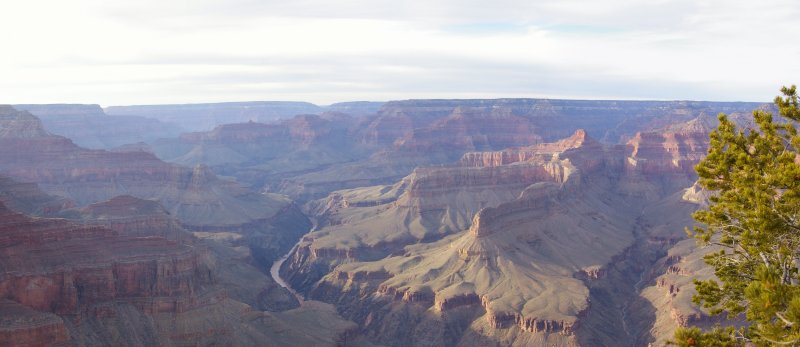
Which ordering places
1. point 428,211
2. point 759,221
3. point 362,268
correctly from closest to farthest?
point 759,221 < point 362,268 < point 428,211

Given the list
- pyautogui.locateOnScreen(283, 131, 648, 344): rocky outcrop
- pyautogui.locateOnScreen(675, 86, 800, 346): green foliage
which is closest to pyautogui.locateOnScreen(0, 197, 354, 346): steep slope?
pyautogui.locateOnScreen(283, 131, 648, 344): rocky outcrop

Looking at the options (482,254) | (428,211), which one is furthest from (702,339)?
(428,211)

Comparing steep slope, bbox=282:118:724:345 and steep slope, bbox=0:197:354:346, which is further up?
steep slope, bbox=0:197:354:346

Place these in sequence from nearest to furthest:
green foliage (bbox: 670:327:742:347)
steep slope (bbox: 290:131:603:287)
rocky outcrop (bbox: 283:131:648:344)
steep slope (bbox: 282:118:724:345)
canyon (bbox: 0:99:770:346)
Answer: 1. green foliage (bbox: 670:327:742:347)
2. canyon (bbox: 0:99:770:346)
3. steep slope (bbox: 282:118:724:345)
4. rocky outcrop (bbox: 283:131:648:344)
5. steep slope (bbox: 290:131:603:287)

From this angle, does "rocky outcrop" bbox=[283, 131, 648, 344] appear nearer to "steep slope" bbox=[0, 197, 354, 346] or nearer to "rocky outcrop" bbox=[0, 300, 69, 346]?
"steep slope" bbox=[0, 197, 354, 346]

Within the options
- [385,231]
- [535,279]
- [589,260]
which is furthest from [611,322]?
[385,231]

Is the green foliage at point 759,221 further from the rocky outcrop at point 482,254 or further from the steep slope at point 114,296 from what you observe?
the rocky outcrop at point 482,254

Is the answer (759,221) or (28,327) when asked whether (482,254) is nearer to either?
(28,327)

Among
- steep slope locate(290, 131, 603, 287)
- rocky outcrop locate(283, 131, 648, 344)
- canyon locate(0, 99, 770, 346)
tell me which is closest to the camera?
canyon locate(0, 99, 770, 346)

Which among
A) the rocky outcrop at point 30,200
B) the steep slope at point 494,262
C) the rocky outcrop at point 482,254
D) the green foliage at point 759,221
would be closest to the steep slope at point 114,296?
the steep slope at point 494,262

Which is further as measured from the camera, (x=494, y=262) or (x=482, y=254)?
(x=482, y=254)
